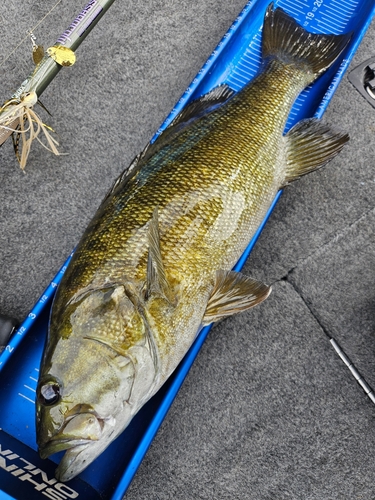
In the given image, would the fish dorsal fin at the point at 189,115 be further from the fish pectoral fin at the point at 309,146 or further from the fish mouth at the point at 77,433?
the fish mouth at the point at 77,433

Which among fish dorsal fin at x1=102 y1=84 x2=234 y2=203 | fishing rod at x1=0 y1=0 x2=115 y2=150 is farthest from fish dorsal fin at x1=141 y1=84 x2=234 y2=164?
fishing rod at x1=0 y1=0 x2=115 y2=150

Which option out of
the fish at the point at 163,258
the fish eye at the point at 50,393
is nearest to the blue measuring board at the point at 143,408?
the fish at the point at 163,258

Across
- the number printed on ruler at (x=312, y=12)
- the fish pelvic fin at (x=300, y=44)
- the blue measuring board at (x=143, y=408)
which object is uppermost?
the number printed on ruler at (x=312, y=12)

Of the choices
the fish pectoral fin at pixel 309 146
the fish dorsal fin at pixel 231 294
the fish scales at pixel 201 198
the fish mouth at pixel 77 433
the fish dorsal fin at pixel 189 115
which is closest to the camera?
the fish mouth at pixel 77 433

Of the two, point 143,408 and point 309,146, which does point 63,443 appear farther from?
point 309,146

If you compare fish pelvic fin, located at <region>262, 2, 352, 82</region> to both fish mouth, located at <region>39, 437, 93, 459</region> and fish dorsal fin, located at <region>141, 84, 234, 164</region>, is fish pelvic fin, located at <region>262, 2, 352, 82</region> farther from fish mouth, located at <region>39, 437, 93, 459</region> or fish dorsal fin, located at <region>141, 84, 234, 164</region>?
fish mouth, located at <region>39, 437, 93, 459</region>

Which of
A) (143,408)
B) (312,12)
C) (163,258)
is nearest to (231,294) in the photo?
(163,258)

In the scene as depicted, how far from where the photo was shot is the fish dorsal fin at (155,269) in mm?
1080

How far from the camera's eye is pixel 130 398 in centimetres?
106

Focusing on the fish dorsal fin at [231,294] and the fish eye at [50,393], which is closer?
the fish eye at [50,393]

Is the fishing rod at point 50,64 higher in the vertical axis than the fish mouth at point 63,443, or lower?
higher

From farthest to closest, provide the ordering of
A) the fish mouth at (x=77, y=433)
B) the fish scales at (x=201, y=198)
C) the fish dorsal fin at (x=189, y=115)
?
1. the fish dorsal fin at (x=189, y=115)
2. the fish scales at (x=201, y=198)
3. the fish mouth at (x=77, y=433)

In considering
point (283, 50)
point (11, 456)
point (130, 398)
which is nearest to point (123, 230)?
point (130, 398)

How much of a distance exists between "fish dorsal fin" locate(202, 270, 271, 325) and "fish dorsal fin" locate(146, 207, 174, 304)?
0.60 feet
